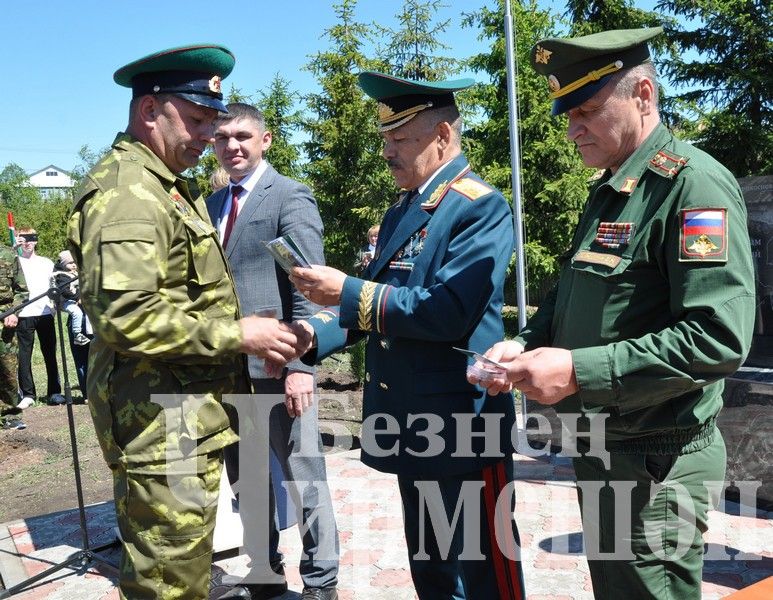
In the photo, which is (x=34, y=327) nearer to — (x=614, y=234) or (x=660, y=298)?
(x=614, y=234)

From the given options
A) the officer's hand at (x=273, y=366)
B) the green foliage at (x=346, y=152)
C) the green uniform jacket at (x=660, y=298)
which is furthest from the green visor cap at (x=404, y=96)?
the green foliage at (x=346, y=152)

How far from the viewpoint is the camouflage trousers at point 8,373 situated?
823cm

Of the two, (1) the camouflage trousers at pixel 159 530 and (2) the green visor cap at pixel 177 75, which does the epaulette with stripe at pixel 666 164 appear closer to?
(2) the green visor cap at pixel 177 75

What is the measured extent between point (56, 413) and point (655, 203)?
29.0 ft

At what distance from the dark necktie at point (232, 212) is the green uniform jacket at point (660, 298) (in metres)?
1.94

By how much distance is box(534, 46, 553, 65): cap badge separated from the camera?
83.8 inches

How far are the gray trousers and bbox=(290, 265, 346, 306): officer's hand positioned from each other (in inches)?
41.8

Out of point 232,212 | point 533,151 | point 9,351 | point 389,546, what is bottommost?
point 389,546

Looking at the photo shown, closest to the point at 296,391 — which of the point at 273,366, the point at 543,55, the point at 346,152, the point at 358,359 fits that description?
the point at 273,366

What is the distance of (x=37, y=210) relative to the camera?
53.5 meters

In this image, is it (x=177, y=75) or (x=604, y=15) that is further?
(x=604, y=15)

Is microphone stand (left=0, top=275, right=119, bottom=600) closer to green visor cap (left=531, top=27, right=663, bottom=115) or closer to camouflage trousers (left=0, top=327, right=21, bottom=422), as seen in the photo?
green visor cap (left=531, top=27, right=663, bottom=115)

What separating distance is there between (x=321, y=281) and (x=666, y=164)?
1.18 metres

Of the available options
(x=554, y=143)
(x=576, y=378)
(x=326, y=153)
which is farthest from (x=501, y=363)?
(x=554, y=143)
